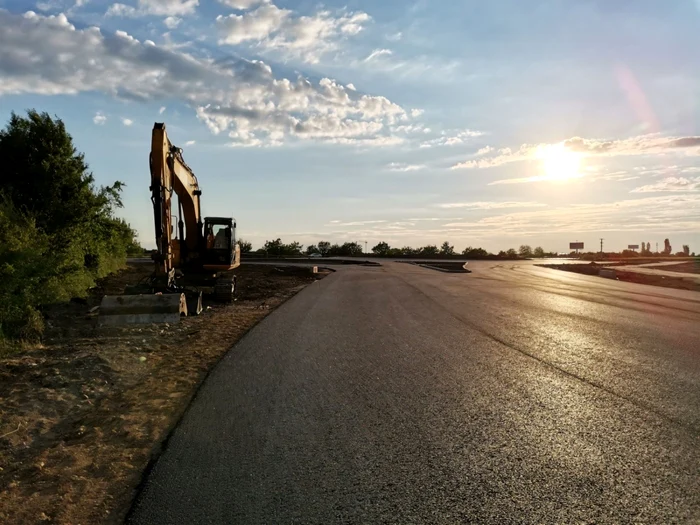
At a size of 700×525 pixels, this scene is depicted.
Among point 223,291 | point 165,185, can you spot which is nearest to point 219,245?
point 223,291

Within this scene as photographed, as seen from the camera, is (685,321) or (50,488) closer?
(50,488)

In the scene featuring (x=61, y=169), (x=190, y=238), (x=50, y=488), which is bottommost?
(x=50, y=488)

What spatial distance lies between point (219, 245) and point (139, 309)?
761cm

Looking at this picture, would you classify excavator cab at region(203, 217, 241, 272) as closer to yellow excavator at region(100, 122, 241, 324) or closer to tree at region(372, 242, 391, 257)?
yellow excavator at region(100, 122, 241, 324)

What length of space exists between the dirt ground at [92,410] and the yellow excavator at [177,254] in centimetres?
55

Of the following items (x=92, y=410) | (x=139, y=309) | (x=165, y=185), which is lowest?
(x=92, y=410)

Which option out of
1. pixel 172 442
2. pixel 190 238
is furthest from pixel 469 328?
pixel 190 238

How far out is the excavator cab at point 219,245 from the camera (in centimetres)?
2127

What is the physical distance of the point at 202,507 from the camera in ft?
13.7

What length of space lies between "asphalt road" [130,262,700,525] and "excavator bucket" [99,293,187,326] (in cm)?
360

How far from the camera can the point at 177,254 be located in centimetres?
2006

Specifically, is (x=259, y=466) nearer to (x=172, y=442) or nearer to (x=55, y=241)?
(x=172, y=442)

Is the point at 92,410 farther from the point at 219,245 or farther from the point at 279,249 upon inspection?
the point at 279,249

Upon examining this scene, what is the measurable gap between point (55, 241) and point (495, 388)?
69.6 ft
